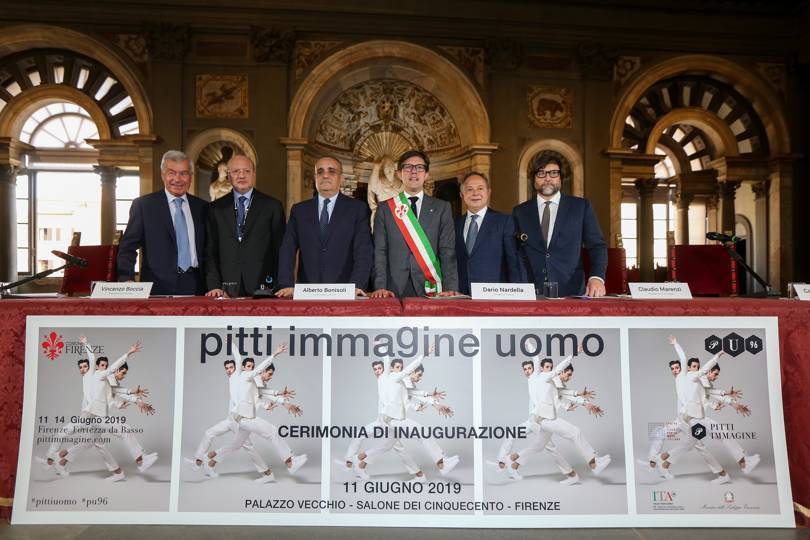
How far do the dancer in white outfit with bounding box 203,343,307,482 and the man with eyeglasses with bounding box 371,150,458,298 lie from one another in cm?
102

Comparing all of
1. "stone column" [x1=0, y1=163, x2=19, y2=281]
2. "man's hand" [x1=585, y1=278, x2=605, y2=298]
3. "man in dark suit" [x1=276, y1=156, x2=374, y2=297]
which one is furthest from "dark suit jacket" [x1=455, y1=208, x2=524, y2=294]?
"stone column" [x1=0, y1=163, x2=19, y2=281]

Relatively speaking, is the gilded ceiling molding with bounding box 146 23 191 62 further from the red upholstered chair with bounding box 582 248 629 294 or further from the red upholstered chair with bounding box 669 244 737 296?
the red upholstered chair with bounding box 669 244 737 296

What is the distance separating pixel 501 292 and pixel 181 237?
Result: 77.7 inches

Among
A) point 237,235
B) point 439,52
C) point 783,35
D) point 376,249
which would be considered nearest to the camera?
point 376,249

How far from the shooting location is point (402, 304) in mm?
1864

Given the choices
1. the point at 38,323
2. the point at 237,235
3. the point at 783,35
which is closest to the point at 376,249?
the point at 237,235

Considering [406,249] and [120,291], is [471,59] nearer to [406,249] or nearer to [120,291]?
[406,249]

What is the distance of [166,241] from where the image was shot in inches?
116

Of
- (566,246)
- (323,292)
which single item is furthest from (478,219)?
(323,292)

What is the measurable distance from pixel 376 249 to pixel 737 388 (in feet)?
5.67

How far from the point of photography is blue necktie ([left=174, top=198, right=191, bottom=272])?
294cm

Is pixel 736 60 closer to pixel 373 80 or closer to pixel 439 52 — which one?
pixel 439 52

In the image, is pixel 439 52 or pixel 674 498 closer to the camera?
pixel 674 498

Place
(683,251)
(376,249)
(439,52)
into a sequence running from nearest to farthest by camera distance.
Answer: (376,249)
(683,251)
(439,52)
